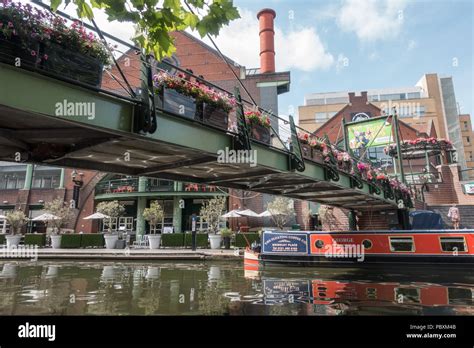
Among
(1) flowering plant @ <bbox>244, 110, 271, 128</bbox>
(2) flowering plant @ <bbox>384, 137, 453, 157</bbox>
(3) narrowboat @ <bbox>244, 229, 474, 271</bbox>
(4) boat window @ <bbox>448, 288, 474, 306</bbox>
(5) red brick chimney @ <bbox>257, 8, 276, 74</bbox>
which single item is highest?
(5) red brick chimney @ <bbox>257, 8, 276, 74</bbox>

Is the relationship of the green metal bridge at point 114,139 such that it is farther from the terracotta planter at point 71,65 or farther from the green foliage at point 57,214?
the green foliage at point 57,214

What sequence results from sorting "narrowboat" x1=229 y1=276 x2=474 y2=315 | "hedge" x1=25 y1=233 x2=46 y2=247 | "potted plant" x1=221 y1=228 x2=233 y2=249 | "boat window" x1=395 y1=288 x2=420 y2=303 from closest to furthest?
"narrowboat" x1=229 y1=276 x2=474 y2=315 → "boat window" x1=395 y1=288 x2=420 y2=303 → "potted plant" x1=221 y1=228 x2=233 y2=249 → "hedge" x1=25 y1=233 x2=46 y2=247

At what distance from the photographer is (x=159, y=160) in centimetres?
800

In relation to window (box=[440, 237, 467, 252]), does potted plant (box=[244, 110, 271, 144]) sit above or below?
above

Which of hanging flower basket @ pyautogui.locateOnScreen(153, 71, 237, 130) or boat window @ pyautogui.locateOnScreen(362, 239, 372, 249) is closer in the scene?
hanging flower basket @ pyautogui.locateOnScreen(153, 71, 237, 130)

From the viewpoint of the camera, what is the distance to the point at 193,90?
682cm

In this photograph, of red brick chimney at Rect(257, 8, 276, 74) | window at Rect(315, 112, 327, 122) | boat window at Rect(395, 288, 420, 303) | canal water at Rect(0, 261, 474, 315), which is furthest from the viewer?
window at Rect(315, 112, 327, 122)

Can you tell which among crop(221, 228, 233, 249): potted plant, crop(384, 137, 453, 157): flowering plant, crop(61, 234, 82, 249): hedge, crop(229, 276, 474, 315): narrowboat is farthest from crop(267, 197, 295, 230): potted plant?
crop(61, 234, 82, 249): hedge

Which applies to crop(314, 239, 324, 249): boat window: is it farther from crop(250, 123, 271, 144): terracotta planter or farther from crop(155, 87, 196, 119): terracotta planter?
crop(155, 87, 196, 119): terracotta planter

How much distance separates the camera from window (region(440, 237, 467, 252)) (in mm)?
15364

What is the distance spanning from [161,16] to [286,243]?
1571cm
